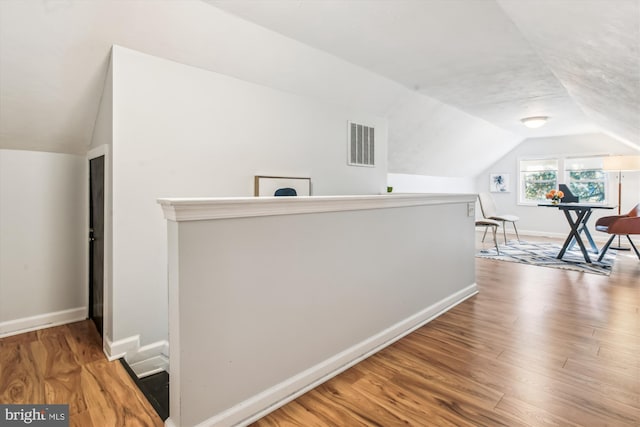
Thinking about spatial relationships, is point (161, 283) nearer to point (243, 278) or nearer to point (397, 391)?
point (243, 278)

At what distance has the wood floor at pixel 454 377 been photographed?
167 centimetres

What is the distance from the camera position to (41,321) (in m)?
2.89

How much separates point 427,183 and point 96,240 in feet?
20.9

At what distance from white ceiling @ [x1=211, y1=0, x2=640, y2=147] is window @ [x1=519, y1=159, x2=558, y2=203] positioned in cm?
366

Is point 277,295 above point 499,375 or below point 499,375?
above

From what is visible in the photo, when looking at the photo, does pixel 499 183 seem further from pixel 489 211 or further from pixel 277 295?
pixel 277 295

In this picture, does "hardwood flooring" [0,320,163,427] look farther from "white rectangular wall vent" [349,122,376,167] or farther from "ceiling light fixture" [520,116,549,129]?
"ceiling light fixture" [520,116,549,129]

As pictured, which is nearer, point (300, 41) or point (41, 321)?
point (41, 321)

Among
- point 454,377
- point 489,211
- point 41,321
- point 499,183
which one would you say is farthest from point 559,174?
point 41,321

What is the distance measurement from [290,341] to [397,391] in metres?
0.64

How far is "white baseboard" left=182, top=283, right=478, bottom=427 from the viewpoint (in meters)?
1.58

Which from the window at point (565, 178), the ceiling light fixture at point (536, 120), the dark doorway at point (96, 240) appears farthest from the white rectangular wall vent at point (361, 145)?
the window at point (565, 178)

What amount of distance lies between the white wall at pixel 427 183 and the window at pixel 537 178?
45.4 inches

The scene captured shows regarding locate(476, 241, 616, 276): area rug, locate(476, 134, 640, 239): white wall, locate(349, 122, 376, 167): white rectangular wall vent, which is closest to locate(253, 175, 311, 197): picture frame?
locate(349, 122, 376, 167): white rectangular wall vent
